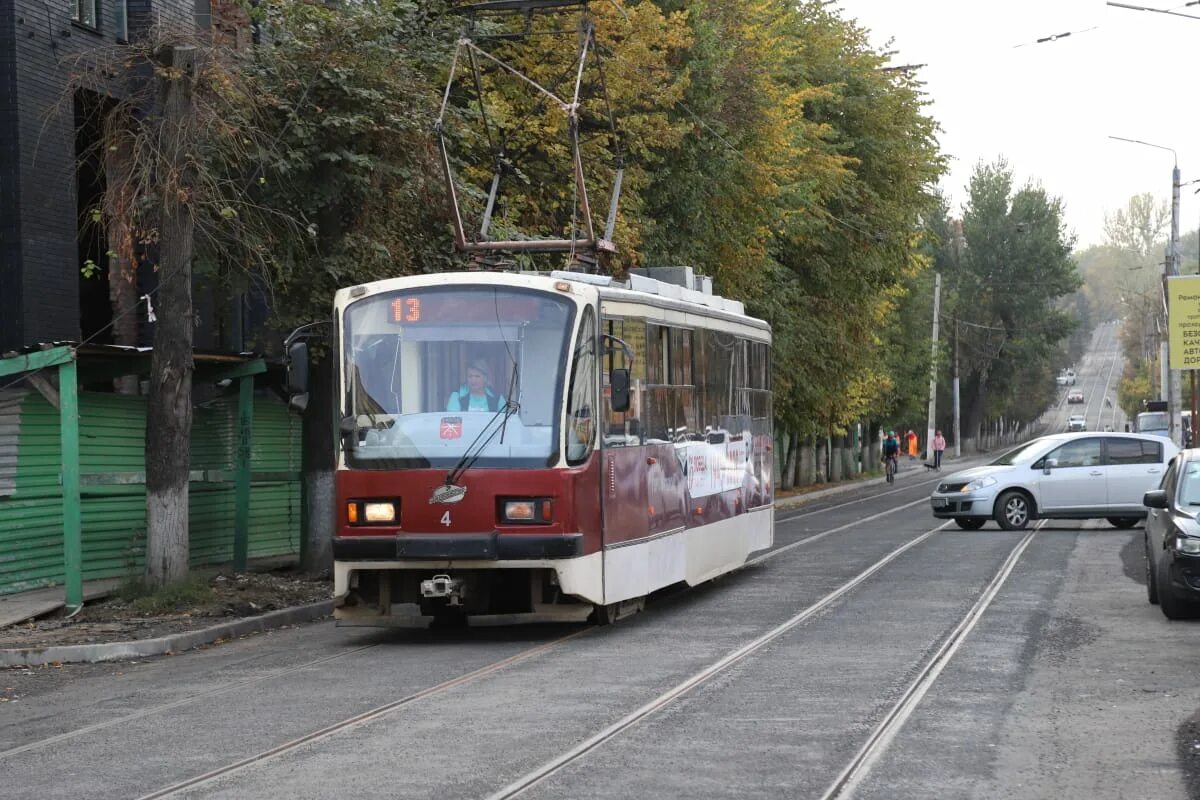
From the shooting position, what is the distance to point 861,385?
166ft

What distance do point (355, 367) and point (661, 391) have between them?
10.2 feet

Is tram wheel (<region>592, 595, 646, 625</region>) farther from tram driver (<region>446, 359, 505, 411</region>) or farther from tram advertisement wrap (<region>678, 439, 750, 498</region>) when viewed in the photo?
tram driver (<region>446, 359, 505, 411</region>)

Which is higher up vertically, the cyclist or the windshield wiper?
the windshield wiper

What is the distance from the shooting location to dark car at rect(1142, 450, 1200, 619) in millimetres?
14445

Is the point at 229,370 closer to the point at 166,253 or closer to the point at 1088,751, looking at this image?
the point at 166,253

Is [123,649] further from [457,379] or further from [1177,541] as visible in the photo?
[1177,541]

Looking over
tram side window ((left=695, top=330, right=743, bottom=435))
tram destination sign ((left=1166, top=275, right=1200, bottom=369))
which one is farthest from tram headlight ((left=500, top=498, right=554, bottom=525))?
tram destination sign ((left=1166, top=275, right=1200, bottom=369))

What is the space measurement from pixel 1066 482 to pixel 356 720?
68.7 ft

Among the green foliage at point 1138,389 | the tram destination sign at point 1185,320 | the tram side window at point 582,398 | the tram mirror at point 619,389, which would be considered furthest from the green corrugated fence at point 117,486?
the green foliage at point 1138,389

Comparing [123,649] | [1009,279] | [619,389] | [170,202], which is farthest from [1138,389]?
[123,649]

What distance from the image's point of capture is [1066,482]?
94.3 ft

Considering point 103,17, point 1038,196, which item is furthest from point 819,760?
point 1038,196

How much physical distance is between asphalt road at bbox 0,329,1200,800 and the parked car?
11.5 m

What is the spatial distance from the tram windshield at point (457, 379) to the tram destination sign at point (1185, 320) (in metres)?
25.2
